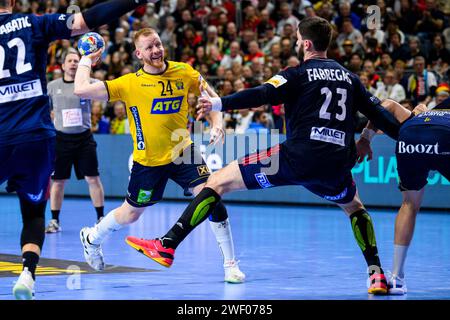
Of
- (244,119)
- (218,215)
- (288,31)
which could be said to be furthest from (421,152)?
(288,31)

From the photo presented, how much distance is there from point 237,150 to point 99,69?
22.4ft

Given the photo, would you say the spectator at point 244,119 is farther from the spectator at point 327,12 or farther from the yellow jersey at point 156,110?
the yellow jersey at point 156,110

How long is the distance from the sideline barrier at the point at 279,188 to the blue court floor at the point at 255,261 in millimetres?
618

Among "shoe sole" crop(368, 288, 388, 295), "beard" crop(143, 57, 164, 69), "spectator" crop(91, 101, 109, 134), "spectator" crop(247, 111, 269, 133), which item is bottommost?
"spectator" crop(91, 101, 109, 134)

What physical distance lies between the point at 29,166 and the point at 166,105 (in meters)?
2.22

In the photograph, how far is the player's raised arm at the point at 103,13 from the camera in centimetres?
691

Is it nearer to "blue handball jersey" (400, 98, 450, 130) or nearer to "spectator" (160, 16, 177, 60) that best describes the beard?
"blue handball jersey" (400, 98, 450, 130)

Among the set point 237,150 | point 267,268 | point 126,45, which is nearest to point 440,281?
point 267,268

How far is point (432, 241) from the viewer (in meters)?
12.5

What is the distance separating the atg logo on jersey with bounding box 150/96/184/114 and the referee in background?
4.90 m

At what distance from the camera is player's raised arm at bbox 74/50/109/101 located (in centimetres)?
826

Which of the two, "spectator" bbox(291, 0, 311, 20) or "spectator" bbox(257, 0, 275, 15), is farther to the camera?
"spectator" bbox(257, 0, 275, 15)

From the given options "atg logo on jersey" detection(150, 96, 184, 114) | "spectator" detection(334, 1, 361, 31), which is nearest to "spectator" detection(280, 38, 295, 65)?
"spectator" detection(334, 1, 361, 31)
